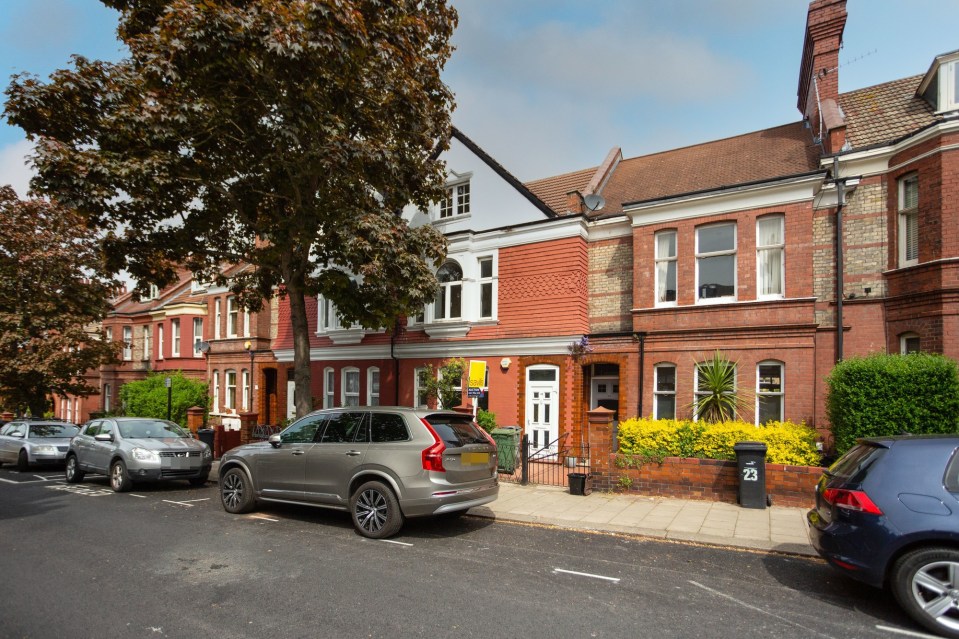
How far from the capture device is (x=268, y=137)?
1156 cm

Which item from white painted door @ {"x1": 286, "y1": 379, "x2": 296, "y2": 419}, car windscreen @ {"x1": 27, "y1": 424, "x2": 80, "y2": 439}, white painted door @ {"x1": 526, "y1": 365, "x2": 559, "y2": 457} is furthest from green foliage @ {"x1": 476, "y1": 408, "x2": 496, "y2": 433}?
car windscreen @ {"x1": 27, "y1": 424, "x2": 80, "y2": 439}

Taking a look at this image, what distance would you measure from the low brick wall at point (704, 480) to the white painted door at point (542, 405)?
467cm

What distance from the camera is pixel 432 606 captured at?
495 centimetres

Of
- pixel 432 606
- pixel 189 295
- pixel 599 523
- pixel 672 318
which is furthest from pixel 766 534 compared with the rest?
pixel 189 295

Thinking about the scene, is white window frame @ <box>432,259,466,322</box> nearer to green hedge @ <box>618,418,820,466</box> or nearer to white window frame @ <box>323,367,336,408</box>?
white window frame @ <box>323,367,336,408</box>

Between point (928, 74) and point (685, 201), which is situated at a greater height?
point (928, 74)

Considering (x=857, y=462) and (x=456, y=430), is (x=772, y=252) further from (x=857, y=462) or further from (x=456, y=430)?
(x=456, y=430)

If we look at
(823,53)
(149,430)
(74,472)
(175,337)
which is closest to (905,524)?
(149,430)

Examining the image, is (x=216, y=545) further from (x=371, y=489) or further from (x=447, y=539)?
(x=447, y=539)

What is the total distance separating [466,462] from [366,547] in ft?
5.57

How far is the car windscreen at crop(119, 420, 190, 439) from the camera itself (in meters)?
11.8

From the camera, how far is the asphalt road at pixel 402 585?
14.9ft

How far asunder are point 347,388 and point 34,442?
364 inches

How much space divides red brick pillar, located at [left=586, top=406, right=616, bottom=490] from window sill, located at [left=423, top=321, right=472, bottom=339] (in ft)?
23.1
